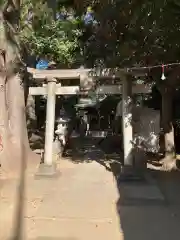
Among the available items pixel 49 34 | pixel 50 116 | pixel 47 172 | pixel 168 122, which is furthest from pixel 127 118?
pixel 49 34

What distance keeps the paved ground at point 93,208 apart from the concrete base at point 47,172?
219 millimetres

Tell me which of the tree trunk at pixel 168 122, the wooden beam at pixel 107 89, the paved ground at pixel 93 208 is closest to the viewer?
the paved ground at pixel 93 208

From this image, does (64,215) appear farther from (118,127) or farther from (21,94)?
(118,127)

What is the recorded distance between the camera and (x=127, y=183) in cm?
911

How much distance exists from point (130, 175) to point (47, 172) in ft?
7.58

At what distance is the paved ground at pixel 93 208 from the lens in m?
5.27

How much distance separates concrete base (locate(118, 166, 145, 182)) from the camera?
30.5ft

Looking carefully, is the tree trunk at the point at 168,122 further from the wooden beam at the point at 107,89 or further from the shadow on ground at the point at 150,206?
the wooden beam at the point at 107,89

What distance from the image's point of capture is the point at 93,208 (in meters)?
6.67

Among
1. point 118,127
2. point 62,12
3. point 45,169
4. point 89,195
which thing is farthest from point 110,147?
point 89,195

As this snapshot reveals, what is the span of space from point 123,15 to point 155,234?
256 inches

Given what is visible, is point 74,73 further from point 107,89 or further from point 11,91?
point 11,91

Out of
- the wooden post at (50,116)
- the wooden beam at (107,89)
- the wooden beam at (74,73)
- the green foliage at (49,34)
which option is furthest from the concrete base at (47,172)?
the green foliage at (49,34)

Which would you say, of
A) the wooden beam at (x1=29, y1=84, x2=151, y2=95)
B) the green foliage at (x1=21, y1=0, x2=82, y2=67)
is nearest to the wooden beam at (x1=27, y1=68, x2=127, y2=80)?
the wooden beam at (x1=29, y1=84, x2=151, y2=95)
